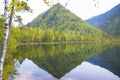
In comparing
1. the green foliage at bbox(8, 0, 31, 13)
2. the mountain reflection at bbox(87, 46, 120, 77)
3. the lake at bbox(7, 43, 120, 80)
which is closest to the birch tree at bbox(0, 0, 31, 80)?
the green foliage at bbox(8, 0, 31, 13)

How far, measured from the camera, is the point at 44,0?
14969mm

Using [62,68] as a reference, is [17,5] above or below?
above

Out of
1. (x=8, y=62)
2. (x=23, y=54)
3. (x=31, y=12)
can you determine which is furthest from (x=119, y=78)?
(x=23, y=54)

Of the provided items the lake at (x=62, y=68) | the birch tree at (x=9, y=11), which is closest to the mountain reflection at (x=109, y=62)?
the lake at (x=62, y=68)

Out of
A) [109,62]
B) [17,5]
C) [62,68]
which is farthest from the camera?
[109,62]

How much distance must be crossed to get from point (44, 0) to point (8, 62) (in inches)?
1606

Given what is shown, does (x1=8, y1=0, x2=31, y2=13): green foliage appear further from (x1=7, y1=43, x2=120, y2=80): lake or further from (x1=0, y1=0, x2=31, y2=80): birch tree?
(x1=7, y1=43, x2=120, y2=80): lake

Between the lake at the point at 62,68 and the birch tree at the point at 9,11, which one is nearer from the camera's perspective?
the birch tree at the point at 9,11

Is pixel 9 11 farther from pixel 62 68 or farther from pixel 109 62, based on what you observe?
pixel 109 62

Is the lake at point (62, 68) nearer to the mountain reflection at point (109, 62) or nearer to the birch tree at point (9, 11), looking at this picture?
the mountain reflection at point (109, 62)

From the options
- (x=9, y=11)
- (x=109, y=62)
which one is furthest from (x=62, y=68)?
(x=9, y=11)

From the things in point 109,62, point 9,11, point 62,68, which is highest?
point 9,11

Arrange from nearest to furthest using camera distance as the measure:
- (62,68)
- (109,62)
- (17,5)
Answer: (17,5) → (62,68) → (109,62)

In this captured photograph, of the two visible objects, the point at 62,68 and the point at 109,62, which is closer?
the point at 62,68
